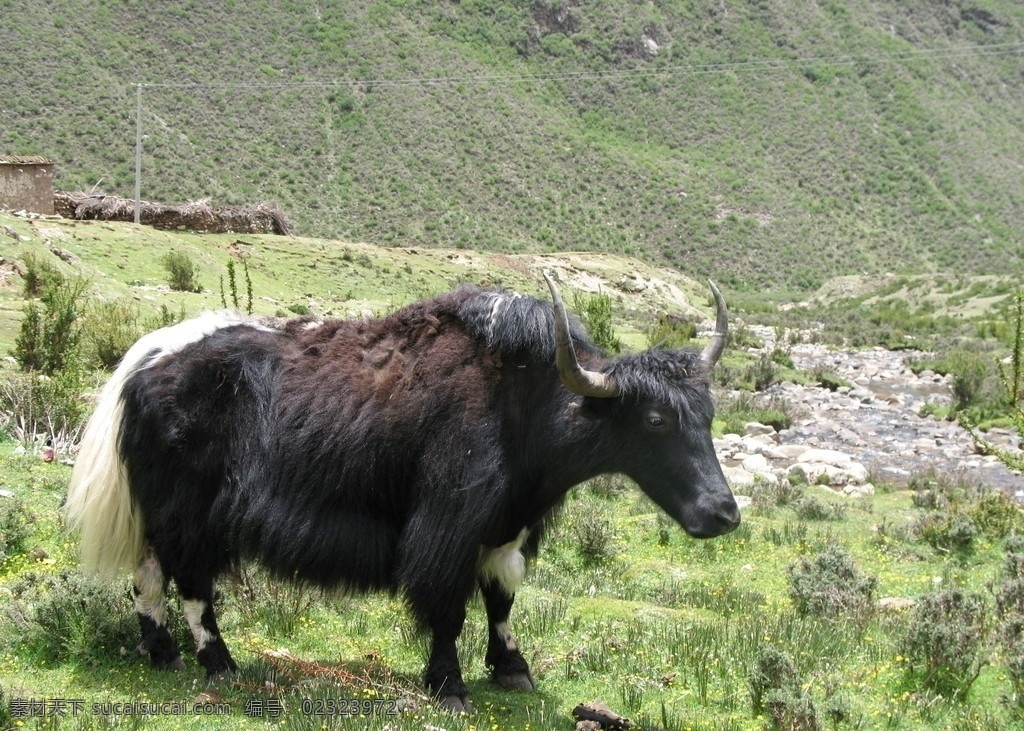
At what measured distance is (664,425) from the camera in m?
4.90

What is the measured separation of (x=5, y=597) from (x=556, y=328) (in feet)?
12.9

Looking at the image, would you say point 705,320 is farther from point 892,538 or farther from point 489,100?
point 489,100

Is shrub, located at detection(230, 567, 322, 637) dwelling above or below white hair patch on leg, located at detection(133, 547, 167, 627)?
below

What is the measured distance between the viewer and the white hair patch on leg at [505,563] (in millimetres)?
5156

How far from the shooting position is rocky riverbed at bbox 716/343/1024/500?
1584cm

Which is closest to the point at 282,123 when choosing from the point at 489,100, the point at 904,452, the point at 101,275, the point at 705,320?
the point at 489,100

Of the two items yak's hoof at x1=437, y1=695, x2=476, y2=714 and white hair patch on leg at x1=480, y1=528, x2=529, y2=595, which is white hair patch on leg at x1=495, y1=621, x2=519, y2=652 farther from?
yak's hoof at x1=437, y1=695, x2=476, y2=714

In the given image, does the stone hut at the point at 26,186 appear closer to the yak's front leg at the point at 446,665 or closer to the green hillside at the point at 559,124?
the green hillside at the point at 559,124

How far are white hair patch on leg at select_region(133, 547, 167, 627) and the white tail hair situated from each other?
0.06 meters

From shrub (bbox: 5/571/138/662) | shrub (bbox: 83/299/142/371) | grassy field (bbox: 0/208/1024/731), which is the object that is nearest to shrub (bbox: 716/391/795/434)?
grassy field (bbox: 0/208/1024/731)

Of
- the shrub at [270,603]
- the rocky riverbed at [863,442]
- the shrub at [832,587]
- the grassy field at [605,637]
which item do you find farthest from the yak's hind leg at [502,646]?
the rocky riverbed at [863,442]

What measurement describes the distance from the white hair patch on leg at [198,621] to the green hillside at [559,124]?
145 feet

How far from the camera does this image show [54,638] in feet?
18.0

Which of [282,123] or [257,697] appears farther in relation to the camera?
[282,123]
